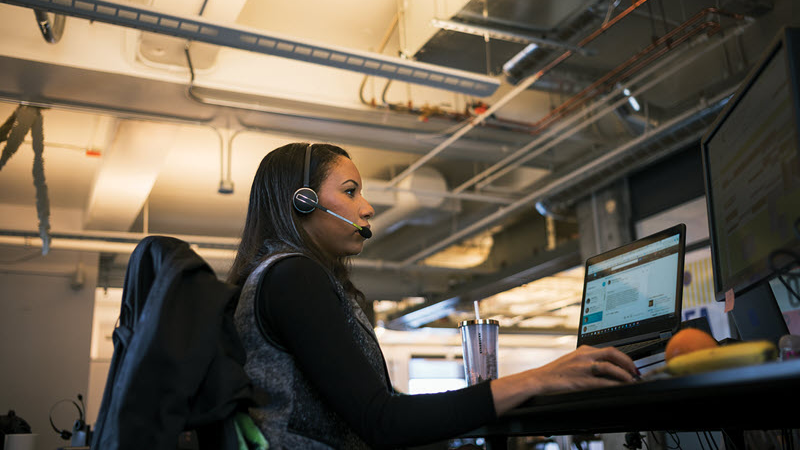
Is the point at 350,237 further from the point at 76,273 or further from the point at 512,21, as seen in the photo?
the point at 76,273

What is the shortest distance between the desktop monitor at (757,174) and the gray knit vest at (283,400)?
676 mm

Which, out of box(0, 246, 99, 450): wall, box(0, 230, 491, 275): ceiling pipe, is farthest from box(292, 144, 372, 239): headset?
box(0, 246, 99, 450): wall

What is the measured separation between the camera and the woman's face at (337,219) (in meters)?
1.40

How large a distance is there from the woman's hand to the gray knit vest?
0.28 metres

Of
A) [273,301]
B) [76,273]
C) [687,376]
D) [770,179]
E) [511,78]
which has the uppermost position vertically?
[511,78]

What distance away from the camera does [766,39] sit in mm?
3803

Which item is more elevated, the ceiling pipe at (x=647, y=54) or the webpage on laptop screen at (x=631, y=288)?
the ceiling pipe at (x=647, y=54)

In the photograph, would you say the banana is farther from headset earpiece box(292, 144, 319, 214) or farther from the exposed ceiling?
the exposed ceiling

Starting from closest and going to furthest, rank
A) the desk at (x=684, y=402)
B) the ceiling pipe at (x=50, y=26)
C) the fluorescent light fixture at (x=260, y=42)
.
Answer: the desk at (x=684, y=402) < the fluorescent light fixture at (x=260, y=42) < the ceiling pipe at (x=50, y=26)

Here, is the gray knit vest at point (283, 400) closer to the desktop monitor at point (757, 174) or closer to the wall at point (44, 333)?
the desktop monitor at point (757, 174)

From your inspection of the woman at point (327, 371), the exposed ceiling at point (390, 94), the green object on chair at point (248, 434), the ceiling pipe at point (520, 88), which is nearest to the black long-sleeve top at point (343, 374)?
the woman at point (327, 371)

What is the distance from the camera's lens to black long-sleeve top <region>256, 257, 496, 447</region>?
982 millimetres

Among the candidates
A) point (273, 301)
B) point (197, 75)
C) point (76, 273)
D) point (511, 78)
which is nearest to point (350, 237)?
point (273, 301)

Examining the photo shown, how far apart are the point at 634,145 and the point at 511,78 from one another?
0.91m
